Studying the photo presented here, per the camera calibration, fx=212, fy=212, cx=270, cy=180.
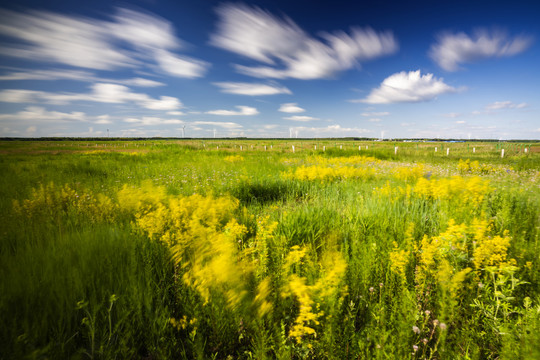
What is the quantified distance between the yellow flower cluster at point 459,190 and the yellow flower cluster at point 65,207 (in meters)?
6.51

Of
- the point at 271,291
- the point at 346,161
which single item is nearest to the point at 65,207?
the point at 271,291

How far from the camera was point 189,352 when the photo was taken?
1715mm

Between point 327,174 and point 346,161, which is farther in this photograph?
point 346,161

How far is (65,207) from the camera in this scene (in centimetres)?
444

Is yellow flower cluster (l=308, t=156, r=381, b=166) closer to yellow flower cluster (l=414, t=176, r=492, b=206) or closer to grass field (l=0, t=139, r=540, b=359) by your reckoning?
yellow flower cluster (l=414, t=176, r=492, b=206)

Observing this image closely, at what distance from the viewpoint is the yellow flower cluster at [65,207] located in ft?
12.5

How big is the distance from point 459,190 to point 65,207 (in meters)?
8.48

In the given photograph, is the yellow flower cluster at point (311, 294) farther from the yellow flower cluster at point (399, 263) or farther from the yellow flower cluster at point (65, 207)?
the yellow flower cluster at point (65, 207)

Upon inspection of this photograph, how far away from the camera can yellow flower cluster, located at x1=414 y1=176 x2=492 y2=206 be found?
4074 mm

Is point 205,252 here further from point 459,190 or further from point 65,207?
point 459,190

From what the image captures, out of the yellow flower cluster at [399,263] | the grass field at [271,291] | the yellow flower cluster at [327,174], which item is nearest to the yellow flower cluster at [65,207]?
the grass field at [271,291]

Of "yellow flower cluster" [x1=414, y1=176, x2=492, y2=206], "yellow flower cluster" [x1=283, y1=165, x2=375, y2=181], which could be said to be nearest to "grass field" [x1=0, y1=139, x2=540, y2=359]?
"yellow flower cluster" [x1=414, y1=176, x2=492, y2=206]

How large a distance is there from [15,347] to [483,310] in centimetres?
339

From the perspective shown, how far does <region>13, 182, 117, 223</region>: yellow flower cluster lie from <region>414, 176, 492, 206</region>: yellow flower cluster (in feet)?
21.4
